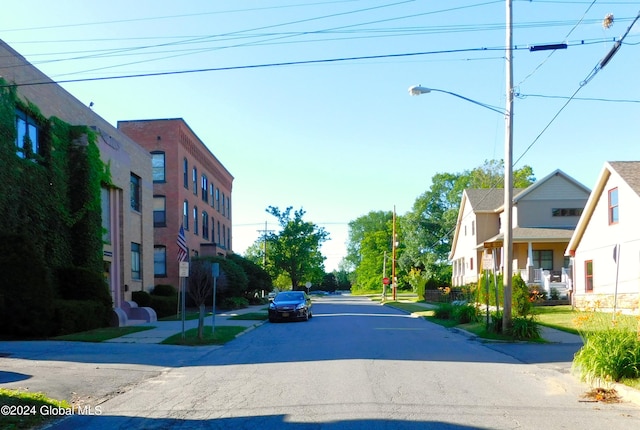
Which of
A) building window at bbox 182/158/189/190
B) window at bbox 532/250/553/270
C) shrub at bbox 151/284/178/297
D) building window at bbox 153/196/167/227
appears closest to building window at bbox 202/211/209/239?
building window at bbox 182/158/189/190

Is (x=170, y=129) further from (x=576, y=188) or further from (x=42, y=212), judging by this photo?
(x=576, y=188)

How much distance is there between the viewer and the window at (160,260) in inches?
1582

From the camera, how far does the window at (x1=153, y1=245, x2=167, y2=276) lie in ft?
132

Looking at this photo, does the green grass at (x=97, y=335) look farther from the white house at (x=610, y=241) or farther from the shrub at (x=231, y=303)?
the shrub at (x=231, y=303)

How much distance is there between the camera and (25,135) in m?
20.5

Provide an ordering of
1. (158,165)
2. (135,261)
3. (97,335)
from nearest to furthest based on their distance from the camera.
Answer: (97,335), (135,261), (158,165)

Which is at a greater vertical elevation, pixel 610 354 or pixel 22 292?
pixel 22 292

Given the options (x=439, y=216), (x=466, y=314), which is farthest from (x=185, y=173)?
(x=439, y=216)

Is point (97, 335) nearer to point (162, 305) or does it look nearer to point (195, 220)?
point (162, 305)

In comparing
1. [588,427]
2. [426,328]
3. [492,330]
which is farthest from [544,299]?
[588,427]

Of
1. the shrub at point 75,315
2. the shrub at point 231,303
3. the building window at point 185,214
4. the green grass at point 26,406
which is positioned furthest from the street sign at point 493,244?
the green grass at point 26,406

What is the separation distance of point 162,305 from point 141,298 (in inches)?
67.8

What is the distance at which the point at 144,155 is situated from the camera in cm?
3222

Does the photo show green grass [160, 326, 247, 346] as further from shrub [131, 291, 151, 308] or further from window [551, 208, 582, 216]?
window [551, 208, 582, 216]
